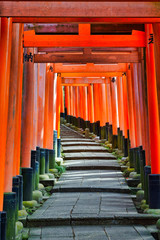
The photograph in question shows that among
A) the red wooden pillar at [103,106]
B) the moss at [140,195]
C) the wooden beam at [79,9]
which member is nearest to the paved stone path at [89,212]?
the moss at [140,195]

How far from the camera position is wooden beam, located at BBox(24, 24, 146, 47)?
329 inches

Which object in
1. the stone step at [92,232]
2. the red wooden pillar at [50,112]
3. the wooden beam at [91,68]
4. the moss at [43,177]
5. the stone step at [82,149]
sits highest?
the wooden beam at [91,68]

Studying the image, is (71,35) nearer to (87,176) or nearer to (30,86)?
(30,86)

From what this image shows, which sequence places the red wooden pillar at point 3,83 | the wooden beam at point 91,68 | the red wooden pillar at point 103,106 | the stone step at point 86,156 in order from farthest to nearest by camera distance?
the red wooden pillar at point 103,106
the stone step at point 86,156
the wooden beam at point 91,68
the red wooden pillar at point 3,83

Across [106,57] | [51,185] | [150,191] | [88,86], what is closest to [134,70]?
[106,57]

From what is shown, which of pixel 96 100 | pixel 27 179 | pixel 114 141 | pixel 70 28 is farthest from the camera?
pixel 96 100

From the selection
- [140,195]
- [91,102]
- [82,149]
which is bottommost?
[140,195]

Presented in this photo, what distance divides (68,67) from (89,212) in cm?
701

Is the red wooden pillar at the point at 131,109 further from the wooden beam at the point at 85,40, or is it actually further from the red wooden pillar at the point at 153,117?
the red wooden pillar at the point at 153,117

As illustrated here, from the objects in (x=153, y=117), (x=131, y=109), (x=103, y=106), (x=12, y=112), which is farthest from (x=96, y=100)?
(x=12, y=112)

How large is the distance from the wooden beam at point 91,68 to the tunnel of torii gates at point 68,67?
0.04 meters

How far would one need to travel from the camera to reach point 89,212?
702 cm

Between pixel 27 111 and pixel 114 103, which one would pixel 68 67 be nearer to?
pixel 114 103

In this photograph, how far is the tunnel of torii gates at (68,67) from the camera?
17.0 feet
